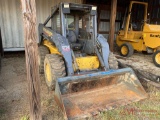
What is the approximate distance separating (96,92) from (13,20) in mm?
5050

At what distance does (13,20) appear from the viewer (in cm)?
629

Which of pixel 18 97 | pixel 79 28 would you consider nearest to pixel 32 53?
pixel 18 97

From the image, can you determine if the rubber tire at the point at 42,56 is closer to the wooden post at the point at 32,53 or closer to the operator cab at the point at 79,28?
the operator cab at the point at 79,28

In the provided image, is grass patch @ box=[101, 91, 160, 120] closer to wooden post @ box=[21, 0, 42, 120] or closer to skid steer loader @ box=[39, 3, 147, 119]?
skid steer loader @ box=[39, 3, 147, 119]

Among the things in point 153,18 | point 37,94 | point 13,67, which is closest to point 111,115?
point 37,94

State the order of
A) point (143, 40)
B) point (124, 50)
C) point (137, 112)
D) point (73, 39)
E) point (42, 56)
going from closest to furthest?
point (137, 112) → point (73, 39) → point (42, 56) → point (143, 40) → point (124, 50)

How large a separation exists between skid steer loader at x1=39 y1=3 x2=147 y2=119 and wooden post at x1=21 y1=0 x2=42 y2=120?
38 cm

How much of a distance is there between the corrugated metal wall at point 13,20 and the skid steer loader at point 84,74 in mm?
3052

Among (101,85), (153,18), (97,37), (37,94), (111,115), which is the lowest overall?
(111,115)

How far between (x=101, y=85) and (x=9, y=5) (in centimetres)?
523

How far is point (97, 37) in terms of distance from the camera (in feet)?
11.9

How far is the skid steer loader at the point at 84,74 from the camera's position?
8.35ft

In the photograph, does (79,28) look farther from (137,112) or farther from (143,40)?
(143,40)

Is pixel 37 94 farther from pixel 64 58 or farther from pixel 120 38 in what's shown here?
pixel 120 38
